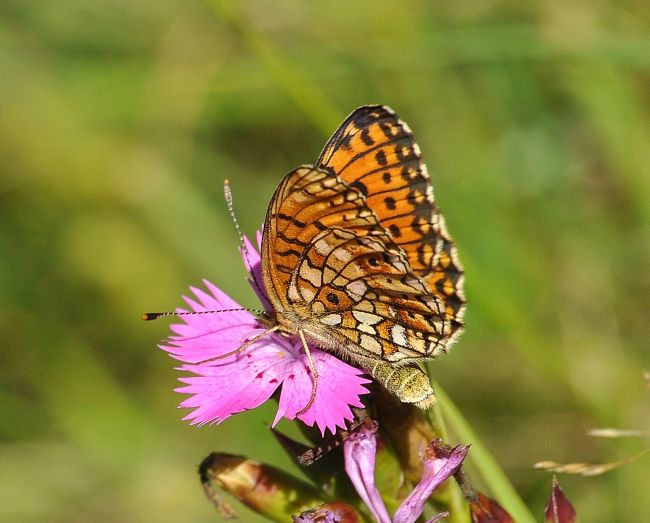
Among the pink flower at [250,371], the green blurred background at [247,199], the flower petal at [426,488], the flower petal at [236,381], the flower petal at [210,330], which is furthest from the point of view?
the green blurred background at [247,199]

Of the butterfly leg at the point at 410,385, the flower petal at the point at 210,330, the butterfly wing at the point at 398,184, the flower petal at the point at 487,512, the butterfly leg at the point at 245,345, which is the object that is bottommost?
the flower petal at the point at 487,512

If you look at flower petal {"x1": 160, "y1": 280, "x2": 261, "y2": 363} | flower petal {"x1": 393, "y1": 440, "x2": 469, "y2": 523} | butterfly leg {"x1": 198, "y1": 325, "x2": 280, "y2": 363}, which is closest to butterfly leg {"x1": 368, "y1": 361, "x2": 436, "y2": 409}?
flower petal {"x1": 393, "y1": 440, "x2": 469, "y2": 523}

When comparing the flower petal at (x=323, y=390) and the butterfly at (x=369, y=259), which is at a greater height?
the butterfly at (x=369, y=259)

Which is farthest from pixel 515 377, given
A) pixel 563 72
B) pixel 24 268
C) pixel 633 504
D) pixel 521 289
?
pixel 24 268

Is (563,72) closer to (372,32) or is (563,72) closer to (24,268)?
(372,32)

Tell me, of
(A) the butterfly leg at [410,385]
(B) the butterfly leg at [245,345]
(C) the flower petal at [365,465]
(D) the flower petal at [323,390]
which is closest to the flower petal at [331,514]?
(C) the flower petal at [365,465]

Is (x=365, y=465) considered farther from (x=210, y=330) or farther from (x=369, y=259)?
(x=210, y=330)

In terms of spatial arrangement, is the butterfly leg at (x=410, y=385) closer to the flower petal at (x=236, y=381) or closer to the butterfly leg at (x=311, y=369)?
→ the butterfly leg at (x=311, y=369)
